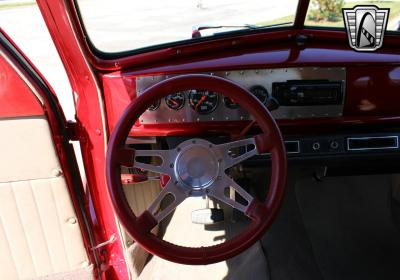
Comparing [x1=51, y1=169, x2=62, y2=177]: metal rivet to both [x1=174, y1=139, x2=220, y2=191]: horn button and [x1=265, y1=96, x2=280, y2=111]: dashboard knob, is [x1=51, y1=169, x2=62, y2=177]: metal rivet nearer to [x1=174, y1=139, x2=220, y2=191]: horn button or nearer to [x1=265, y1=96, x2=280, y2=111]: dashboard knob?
[x1=174, y1=139, x2=220, y2=191]: horn button

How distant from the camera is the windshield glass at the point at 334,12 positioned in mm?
1866

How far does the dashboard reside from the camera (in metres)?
1.82

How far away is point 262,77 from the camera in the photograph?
5.98 feet

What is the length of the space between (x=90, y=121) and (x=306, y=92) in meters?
0.94

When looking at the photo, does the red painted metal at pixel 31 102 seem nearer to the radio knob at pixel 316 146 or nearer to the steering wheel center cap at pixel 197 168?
the steering wheel center cap at pixel 197 168

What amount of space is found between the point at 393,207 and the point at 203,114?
125cm

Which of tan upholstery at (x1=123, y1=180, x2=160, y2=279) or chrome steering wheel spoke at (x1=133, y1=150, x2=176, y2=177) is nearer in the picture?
chrome steering wheel spoke at (x1=133, y1=150, x2=176, y2=177)

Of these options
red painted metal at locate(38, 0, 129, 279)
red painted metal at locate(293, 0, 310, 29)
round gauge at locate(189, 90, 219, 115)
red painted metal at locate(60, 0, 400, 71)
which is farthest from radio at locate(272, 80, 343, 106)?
red painted metal at locate(38, 0, 129, 279)

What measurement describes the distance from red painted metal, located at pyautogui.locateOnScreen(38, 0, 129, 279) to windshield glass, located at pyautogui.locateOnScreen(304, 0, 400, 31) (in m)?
1.05

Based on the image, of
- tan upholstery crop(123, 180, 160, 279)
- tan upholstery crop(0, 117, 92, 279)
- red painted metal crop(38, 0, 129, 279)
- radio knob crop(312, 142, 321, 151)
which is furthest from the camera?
tan upholstery crop(123, 180, 160, 279)

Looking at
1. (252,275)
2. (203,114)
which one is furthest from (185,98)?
(252,275)

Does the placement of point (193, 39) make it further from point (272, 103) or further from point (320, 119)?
point (320, 119)

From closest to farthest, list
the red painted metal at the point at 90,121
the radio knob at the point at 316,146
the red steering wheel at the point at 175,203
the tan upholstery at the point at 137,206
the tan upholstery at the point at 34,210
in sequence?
the red steering wheel at the point at 175,203
the red painted metal at the point at 90,121
the tan upholstery at the point at 34,210
the radio knob at the point at 316,146
the tan upholstery at the point at 137,206

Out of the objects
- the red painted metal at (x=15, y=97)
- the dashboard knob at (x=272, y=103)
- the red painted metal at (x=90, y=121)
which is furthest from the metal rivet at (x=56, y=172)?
the dashboard knob at (x=272, y=103)
